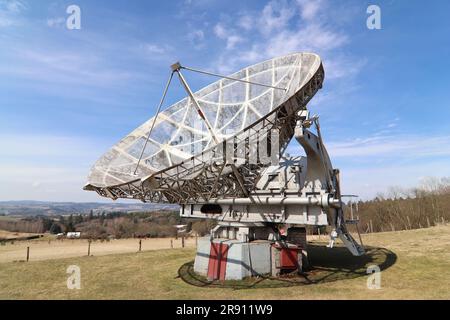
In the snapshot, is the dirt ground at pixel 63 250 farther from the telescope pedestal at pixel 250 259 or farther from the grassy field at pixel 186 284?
the telescope pedestal at pixel 250 259

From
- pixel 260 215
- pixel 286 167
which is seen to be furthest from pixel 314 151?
pixel 260 215

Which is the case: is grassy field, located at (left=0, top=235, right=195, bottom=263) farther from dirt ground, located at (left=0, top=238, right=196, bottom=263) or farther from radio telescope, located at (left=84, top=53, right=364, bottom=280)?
radio telescope, located at (left=84, top=53, right=364, bottom=280)

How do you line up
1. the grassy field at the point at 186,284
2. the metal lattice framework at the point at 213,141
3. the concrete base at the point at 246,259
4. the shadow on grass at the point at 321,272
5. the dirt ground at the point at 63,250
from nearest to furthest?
the grassy field at the point at 186,284 < the metal lattice framework at the point at 213,141 < the shadow on grass at the point at 321,272 < the concrete base at the point at 246,259 < the dirt ground at the point at 63,250

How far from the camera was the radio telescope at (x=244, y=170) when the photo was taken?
1661 cm

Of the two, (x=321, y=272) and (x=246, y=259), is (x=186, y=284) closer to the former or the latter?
(x=246, y=259)

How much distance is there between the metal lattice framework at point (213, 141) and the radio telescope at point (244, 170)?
0.22 ft

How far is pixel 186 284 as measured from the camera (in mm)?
18391

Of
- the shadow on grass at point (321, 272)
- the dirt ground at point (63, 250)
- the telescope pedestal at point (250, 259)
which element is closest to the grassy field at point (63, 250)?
the dirt ground at point (63, 250)

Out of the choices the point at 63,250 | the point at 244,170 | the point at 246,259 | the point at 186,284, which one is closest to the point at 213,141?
the point at 244,170

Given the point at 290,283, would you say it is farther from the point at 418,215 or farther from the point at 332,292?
the point at 418,215

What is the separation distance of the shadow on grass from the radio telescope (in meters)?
0.66

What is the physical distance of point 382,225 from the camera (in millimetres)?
68312

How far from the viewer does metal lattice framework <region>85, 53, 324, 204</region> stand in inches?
642
